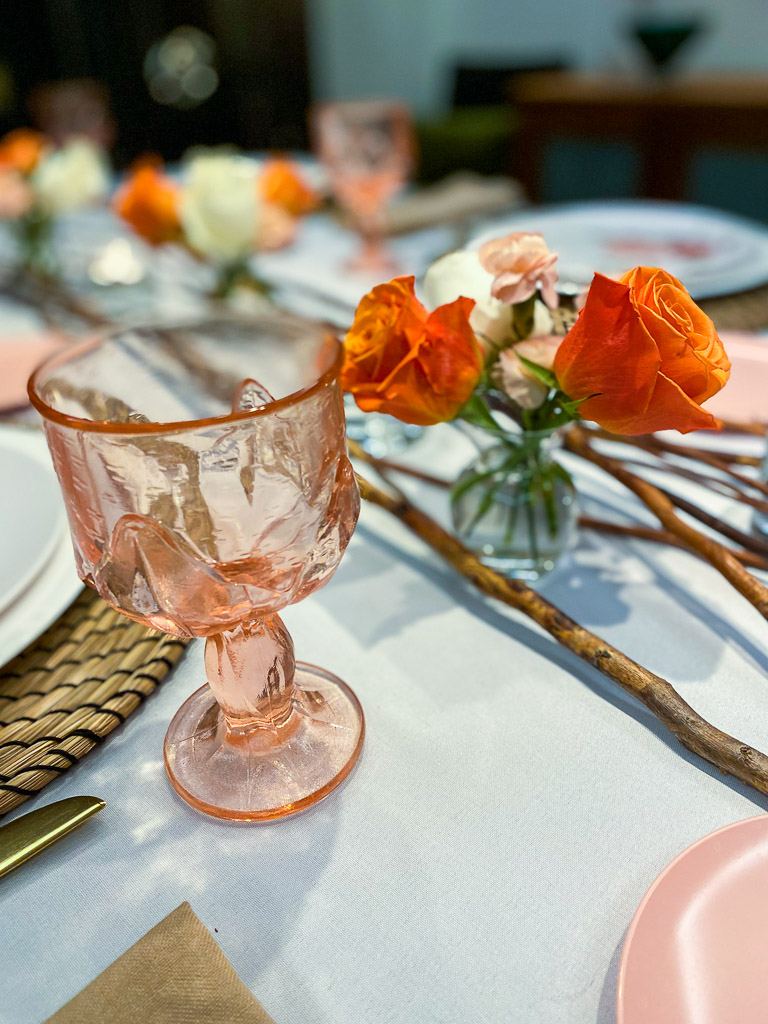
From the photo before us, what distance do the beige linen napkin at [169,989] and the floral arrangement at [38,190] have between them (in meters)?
1.08

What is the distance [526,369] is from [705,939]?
0.91 feet

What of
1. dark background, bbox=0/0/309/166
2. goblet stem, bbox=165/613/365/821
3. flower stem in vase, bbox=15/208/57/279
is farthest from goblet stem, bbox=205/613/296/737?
dark background, bbox=0/0/309/166

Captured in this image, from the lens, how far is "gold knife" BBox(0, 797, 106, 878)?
0.34 metres

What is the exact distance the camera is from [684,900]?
299 millimetres

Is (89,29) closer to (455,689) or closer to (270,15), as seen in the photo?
(270,15)

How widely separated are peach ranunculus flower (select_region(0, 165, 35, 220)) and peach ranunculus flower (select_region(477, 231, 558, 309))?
0.99 meters

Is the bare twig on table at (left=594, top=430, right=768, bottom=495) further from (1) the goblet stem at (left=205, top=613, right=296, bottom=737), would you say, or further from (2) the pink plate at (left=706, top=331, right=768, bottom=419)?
(1) the goblet stem at (left=205, top=613, right=296, bottom=737)

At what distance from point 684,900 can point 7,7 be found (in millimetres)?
3581

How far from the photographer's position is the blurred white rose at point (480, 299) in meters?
0.44

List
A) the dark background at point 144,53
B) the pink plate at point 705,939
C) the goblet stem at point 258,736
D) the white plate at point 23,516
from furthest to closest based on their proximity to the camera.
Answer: the dark background at point 144,53, the white plate at point 23,516, the goblet stem at point 258,736, the pink plate at point 705,939

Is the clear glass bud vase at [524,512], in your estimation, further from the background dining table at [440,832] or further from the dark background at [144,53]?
the dark background at [144,53]

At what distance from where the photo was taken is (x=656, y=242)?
39.1 inches

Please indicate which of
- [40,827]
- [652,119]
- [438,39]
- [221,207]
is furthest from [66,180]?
[438,39]

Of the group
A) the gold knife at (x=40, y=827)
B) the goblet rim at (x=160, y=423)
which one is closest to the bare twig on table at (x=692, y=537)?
the goblet rim at (x=160, y=423)
